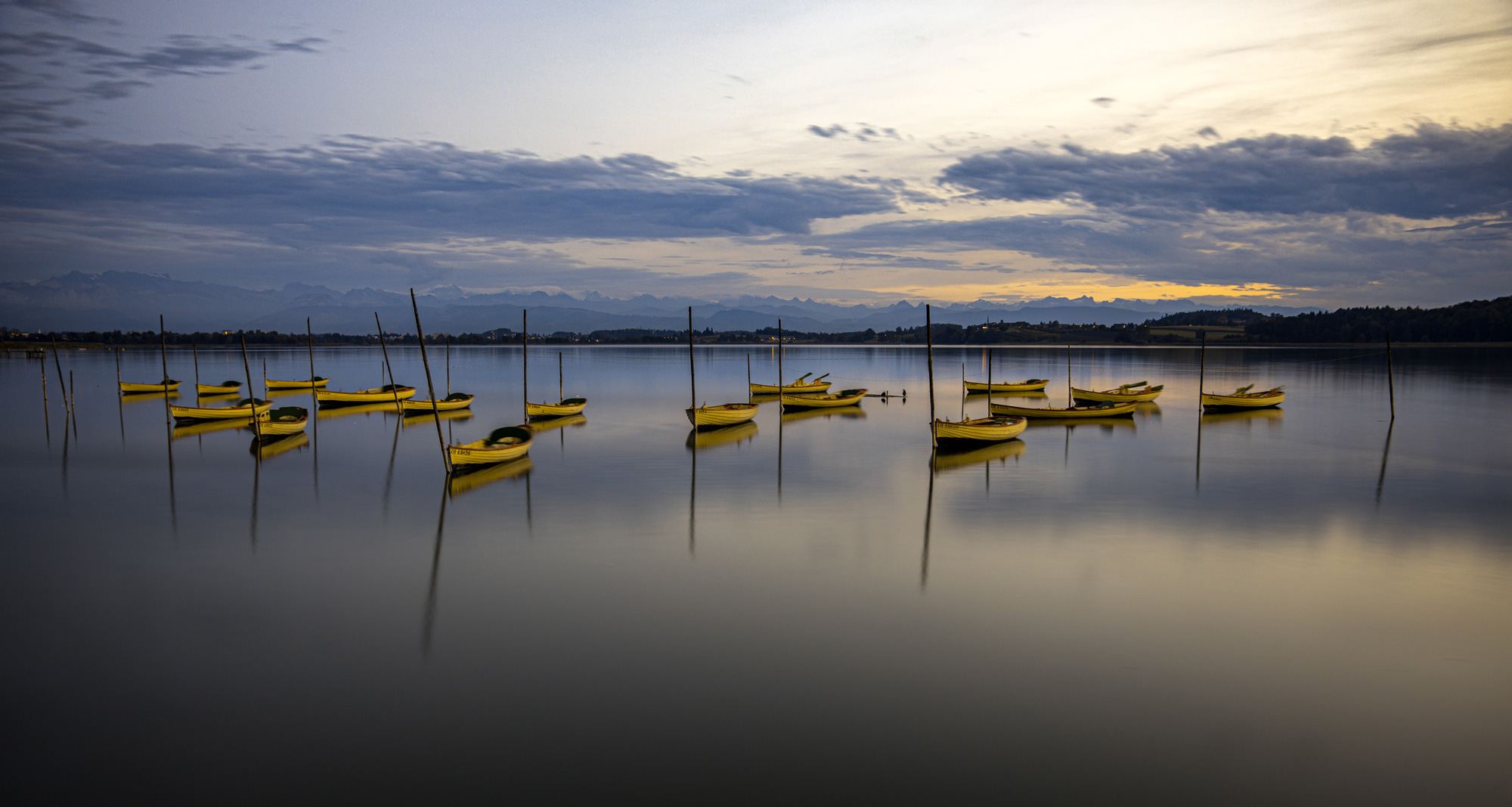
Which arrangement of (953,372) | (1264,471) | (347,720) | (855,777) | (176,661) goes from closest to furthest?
1. (855,777)
2. (347,720)
3. (176,661)
4. (1264,471)
5. (953,372)

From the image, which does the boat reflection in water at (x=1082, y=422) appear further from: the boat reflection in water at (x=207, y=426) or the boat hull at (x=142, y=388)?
the boat hull at (x=142, y=388)

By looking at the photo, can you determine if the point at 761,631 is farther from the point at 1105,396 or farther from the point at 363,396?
the point at 363,396

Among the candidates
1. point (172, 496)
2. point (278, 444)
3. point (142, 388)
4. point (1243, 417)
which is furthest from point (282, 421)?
point (1243, 417)

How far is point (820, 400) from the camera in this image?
4375 centimetres

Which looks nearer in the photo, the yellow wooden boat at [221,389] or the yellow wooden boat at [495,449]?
the yellow wooden boat at [495,449]

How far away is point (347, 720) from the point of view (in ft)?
29.1

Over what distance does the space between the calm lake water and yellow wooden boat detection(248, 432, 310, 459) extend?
6.68 feet

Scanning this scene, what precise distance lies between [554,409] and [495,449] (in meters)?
14.2

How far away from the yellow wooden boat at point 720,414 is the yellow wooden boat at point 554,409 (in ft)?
23.5

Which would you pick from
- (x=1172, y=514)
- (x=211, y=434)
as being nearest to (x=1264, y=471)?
(x=1172, y=514)

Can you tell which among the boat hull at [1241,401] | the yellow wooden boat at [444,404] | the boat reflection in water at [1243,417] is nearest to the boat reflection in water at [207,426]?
the yellow wooden boat at [444,404]

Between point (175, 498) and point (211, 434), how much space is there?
14.0 meters

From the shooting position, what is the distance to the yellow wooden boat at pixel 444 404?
40.7 m

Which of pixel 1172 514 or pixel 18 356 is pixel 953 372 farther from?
pixel 18 356
